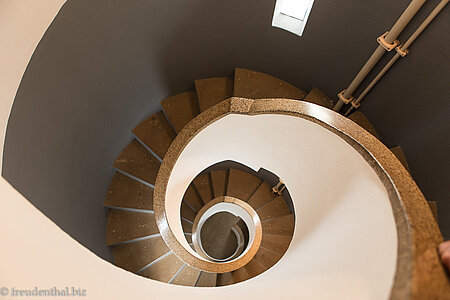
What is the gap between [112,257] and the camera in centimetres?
396

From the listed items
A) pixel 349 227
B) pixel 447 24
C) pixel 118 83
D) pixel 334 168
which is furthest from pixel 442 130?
pixel 118 83

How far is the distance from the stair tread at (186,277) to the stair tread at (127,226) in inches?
27.6

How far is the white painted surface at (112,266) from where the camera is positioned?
1107 millimetres

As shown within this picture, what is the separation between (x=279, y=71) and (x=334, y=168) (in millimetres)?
2443

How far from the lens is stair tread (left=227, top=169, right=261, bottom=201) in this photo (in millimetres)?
5262

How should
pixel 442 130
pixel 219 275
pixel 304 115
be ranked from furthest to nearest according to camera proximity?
pixel 219 275, pixel 442 130, pixel 304 115

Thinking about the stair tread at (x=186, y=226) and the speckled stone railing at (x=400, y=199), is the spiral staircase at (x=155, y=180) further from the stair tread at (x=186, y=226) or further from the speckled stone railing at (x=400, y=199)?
the speckled stone railing at (x=400, y=199)

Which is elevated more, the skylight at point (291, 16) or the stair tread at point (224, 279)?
the skylight at point (291, 16)

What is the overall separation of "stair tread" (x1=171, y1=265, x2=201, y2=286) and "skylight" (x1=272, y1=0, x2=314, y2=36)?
11.5 feet

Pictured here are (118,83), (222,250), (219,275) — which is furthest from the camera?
(222,250)

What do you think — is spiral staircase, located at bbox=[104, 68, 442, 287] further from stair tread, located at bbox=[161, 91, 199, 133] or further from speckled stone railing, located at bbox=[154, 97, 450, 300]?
speckled stone railing, located at bbox=[154, 97, 450, 300]

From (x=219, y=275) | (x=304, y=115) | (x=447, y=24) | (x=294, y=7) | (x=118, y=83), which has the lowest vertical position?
(x=219, y=275)

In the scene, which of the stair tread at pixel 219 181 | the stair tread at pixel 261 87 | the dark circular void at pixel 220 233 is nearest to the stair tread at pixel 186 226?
the stair tread at pixel 219 181

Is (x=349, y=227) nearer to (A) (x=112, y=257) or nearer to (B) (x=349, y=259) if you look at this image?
(B) (x=349, y=259)
